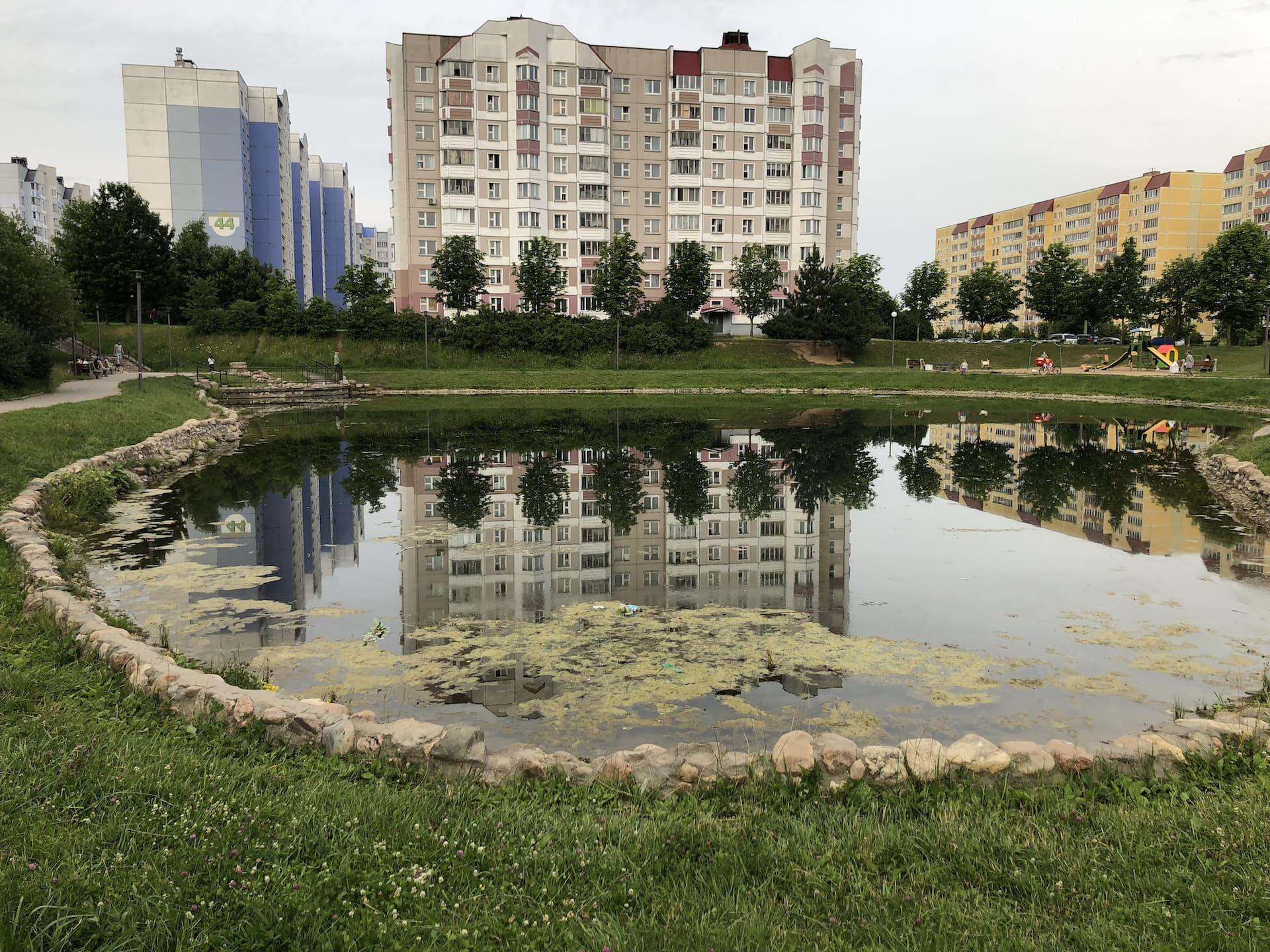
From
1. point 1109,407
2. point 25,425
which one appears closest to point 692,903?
point 25,425

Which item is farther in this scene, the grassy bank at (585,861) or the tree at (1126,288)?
the tree at (1126,288)

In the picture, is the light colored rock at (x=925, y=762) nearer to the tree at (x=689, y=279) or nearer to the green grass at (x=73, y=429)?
the green grass at (x=73, y=429)

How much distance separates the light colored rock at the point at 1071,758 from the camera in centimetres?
630

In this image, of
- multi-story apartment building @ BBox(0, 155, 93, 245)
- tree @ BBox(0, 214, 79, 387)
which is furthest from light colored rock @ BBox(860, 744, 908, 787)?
multi-story apartment building @ BBox(0, 155, 93, 245)

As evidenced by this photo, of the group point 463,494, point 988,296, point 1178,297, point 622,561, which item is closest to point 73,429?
point 463,494

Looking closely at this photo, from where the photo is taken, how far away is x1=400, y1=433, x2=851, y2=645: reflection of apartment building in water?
11969 mm

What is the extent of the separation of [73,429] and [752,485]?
18.3 m

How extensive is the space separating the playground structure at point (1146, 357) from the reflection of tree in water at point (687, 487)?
50.4 metres

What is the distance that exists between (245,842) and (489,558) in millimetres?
9700

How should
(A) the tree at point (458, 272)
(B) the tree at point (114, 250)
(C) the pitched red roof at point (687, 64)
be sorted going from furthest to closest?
(C) the pitched red roof at point (687, 64) → (A) the tree at point (458, 272) → (B) the tree at point (114, 250)

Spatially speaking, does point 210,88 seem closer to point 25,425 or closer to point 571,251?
point 571,251

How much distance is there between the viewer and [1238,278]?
257 feet

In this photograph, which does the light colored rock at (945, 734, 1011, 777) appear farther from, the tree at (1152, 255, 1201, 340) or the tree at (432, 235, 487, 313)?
the tree at (1152, 255, 1201, 340)

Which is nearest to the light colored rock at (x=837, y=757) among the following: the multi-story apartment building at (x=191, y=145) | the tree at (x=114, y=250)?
the tree at (x=114, y=250)
